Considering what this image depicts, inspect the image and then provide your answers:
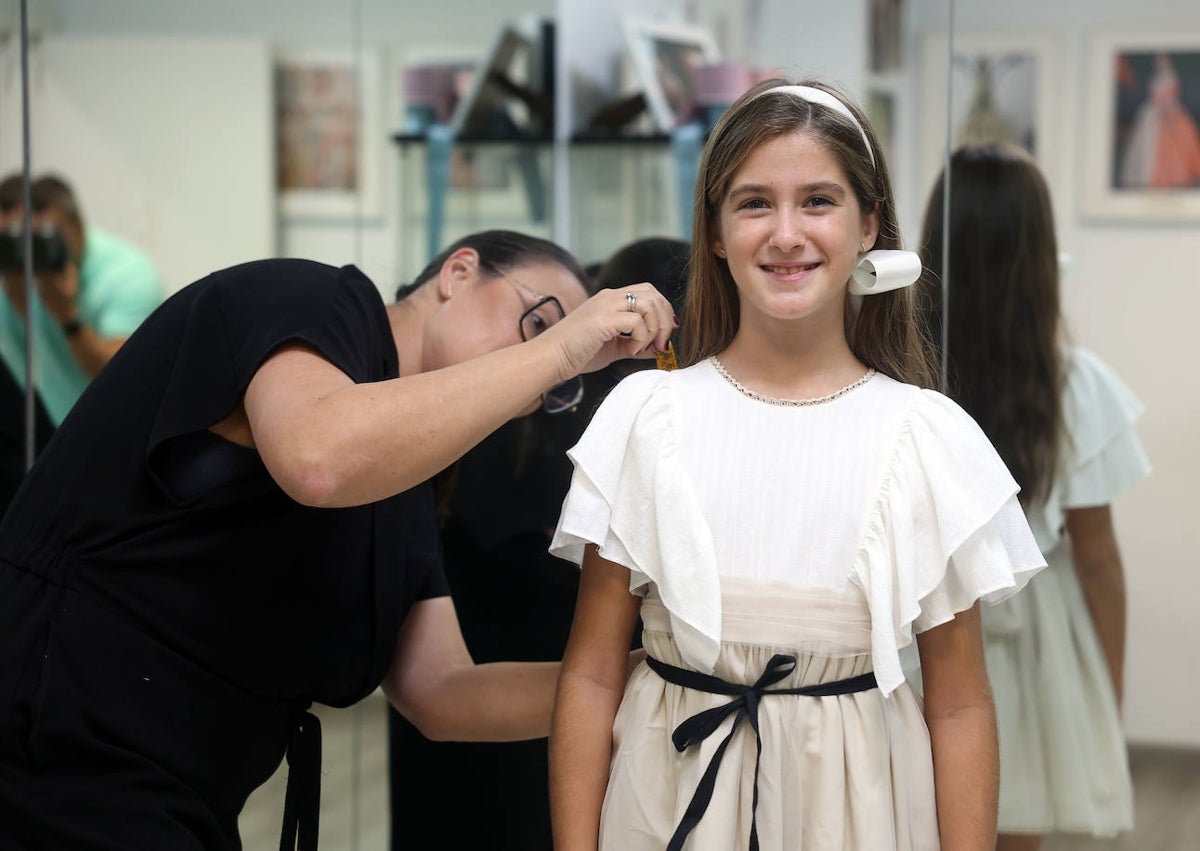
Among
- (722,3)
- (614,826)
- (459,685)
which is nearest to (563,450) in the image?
(459,685)

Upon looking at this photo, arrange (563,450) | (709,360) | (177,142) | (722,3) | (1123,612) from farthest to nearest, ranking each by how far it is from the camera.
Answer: (722,3) → (177,142) → (563,450) → (1123,612) → (709,360)

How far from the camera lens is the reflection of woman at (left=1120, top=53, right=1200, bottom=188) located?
1.69 m

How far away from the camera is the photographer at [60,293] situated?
2.09 m

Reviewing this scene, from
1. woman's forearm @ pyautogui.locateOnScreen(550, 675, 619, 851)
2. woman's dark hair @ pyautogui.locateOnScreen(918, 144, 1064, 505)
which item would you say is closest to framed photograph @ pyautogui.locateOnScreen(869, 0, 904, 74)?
woman's dark hair @ pyautogui.locateOnScreen(918, 144, 1064, 505)

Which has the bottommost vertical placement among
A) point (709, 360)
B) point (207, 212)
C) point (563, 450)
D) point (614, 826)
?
point (614, 826)

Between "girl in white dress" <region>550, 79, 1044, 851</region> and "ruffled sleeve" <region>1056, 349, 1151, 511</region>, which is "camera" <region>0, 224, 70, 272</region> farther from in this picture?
"ruffled sleeve" <region>1056, 349, 1151, 511</region>

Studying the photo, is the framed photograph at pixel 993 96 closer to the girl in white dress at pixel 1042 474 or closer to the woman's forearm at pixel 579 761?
the girl in white dress at pixel 1042 474

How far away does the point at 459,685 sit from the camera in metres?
1.66

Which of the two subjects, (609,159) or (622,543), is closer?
(622,543)

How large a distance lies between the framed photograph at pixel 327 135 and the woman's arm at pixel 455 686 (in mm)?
956

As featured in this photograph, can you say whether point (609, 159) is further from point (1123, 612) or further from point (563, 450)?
point (1123, 612)

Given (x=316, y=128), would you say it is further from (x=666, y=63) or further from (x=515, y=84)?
(x=666, y=63)

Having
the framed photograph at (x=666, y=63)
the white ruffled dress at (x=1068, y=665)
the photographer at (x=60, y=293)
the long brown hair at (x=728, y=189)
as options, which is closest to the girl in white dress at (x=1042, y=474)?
the white ruffled dress at (x=1068, y=665)

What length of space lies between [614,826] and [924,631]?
14.0 inches
